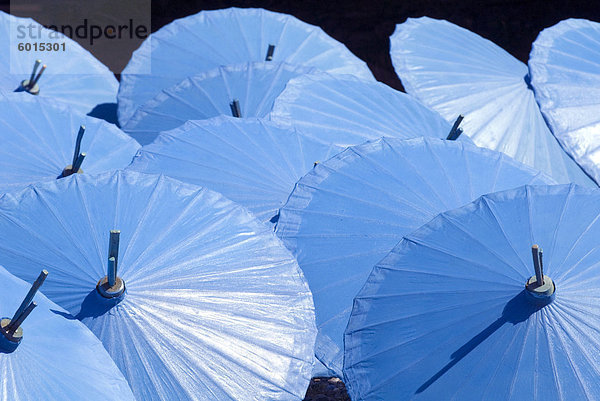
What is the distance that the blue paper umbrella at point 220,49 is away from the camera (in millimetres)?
6023

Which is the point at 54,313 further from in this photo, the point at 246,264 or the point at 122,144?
the point at 122,144

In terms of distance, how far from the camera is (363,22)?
9141 millimetres

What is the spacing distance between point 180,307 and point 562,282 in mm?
1613

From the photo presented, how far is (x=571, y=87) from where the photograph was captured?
4.88 metres

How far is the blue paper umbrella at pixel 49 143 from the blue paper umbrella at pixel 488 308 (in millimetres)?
1930

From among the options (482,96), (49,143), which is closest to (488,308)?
(49,143)

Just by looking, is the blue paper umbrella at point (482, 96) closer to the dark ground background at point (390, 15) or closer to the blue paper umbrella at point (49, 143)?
the blue paper umbrella at point (49, 143)

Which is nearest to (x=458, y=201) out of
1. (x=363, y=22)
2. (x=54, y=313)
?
(x=54, y=313)

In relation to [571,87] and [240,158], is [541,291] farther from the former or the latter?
[571,87]

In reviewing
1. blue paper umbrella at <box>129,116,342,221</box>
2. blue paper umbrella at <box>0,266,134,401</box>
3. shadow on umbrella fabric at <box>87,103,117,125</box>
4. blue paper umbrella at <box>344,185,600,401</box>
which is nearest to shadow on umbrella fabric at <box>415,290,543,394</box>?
blue paper umbrella at <box>344,185,600,401</box>

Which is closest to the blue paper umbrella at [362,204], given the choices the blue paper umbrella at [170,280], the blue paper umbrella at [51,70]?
the blue paper umbrella at [170,280]

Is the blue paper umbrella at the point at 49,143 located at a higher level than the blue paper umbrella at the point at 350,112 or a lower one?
lower

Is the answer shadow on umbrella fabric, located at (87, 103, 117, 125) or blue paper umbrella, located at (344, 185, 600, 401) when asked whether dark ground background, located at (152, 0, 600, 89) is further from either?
blue paper umbrella, located at (344, 185, 600, 401)

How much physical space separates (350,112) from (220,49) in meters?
1.62
